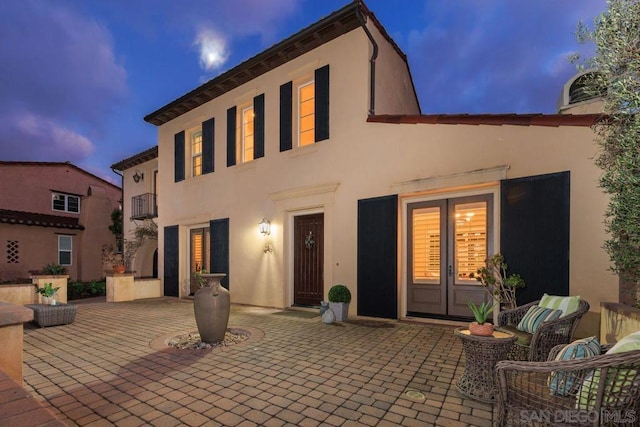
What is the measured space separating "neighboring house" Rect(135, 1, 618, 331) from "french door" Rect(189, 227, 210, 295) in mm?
106

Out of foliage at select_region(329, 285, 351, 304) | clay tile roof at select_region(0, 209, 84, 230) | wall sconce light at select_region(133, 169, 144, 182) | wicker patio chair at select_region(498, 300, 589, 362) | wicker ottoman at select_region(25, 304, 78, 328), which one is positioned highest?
wall sconce light at select_region(133, 169, 144, 182)

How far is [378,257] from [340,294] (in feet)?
3.68

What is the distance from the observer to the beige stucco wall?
15.4ft

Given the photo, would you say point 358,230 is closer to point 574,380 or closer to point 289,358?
point 289,358

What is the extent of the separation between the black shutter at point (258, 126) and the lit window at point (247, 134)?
0.53 m

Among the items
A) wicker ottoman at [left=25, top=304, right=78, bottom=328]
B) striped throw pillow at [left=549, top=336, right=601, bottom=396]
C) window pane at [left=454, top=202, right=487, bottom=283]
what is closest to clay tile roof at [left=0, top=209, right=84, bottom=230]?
wicker ottoman at [left=25, top=304, right=78, bottom=328]

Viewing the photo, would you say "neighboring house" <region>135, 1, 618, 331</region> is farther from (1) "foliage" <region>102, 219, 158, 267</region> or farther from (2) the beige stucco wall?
(1) "foliage" <region>102, 219, 158, 267</region>

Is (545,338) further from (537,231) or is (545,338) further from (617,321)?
(537,231)

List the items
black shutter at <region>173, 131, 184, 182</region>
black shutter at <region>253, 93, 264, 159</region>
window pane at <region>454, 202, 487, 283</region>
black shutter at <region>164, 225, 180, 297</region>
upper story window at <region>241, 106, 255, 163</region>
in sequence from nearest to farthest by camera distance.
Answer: window pane at <region>454, 202, 487, 283</region> < black shutter at <region>253, 93, 264, 159</region> < upper story window at <region>241, 106, 255, 163</region> < black shutter at <region>164, 225, 180, 297</region> < black shutter at <region>173, 131, 184, 182</region>

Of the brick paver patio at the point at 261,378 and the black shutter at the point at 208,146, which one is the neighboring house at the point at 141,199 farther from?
the brick paver patio at the point at 261,378

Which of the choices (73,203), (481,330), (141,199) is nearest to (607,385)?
(481,330)

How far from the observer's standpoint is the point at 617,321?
358 centimetres

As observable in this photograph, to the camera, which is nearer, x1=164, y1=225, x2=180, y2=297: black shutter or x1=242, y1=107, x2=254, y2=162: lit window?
x1=242, y1=107, x2=254, y2=162: lit window

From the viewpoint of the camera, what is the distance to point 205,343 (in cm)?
495
